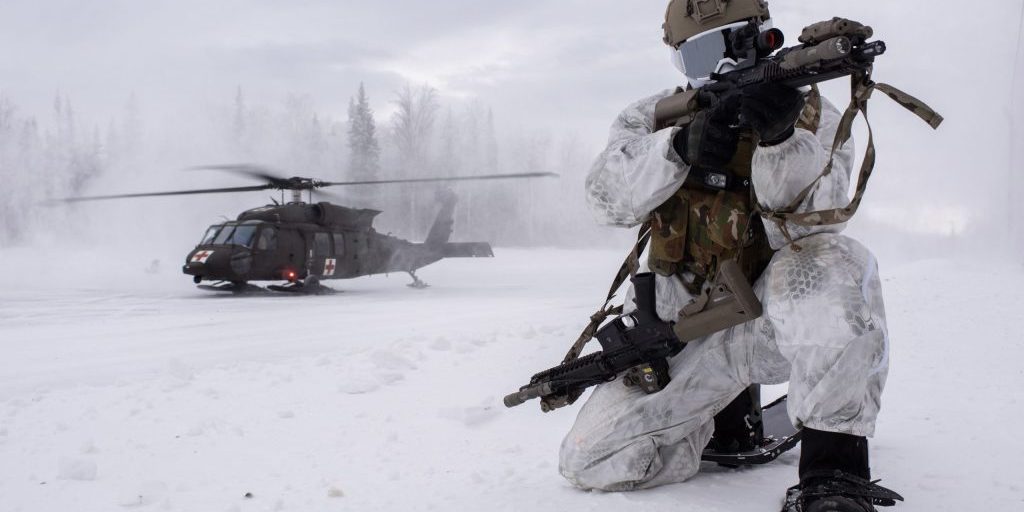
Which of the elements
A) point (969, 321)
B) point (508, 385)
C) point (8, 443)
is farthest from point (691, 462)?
point (969, 321)

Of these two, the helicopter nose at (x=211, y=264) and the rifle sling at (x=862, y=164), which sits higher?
the rifle sling at (x=862, y=164)

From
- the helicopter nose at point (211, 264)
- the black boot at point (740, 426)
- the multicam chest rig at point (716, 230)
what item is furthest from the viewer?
the helicopter nose at point (211, 264)

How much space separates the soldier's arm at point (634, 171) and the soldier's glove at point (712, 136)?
0.11m

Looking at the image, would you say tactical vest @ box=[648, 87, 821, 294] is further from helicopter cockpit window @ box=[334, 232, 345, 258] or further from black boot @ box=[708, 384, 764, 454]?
helicopter cockpit window @ box=[334, 232, 345, 258]

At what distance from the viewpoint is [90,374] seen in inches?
A: 176

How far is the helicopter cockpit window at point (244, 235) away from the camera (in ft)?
40.0

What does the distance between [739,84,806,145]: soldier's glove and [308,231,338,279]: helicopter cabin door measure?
1207 cm

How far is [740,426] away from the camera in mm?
2605

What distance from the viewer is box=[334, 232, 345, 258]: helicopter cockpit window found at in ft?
44.8

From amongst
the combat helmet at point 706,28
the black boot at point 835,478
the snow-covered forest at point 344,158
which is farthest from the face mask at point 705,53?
the snow-covered forest at point 344,158

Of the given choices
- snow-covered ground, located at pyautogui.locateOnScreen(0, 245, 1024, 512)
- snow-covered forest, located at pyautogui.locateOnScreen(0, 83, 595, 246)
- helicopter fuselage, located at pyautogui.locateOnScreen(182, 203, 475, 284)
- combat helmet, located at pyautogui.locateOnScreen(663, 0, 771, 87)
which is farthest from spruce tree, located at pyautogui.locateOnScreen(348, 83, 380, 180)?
combat helmet, located at pyautogui.locateOnScreen(663, 0, 771, 87)

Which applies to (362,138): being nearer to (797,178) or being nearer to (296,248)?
(296,248)

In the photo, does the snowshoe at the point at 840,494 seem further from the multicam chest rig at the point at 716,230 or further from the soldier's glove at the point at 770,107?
the soldier's glove at the point at 770,107

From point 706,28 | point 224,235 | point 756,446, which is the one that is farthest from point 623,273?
point 224,235
